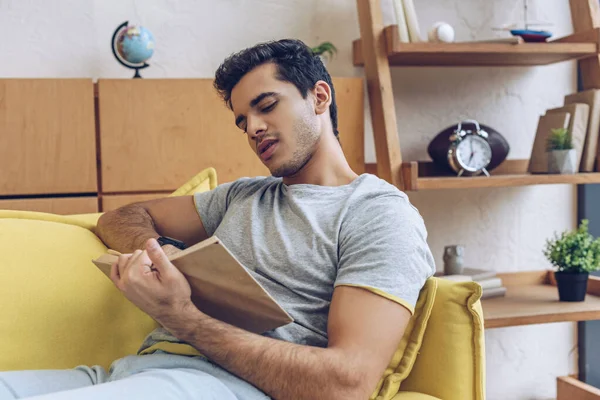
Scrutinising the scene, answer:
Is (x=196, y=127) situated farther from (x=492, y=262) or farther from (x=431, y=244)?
(x=492, y=262)

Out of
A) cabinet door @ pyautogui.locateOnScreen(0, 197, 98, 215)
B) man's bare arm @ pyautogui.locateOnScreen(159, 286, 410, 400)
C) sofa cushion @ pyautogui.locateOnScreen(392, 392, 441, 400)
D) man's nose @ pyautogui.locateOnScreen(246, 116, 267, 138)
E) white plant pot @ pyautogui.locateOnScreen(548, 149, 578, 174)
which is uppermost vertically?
man's nose @ pyautogui.locateOnScreen(246, 116, 267, 138)

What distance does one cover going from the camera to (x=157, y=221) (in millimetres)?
1733

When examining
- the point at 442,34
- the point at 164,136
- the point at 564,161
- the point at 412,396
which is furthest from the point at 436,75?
the point at 412,396

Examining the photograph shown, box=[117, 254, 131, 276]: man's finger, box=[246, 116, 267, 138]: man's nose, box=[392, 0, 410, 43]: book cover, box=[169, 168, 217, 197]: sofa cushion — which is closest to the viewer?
box=[117, 254, 131, 276]: man's finger

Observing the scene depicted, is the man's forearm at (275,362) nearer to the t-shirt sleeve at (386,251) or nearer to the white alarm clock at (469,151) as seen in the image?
the t-shirt sleeve at (386,251)

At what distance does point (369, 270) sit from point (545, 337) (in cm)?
182

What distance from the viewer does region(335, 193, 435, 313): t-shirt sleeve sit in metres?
1.27

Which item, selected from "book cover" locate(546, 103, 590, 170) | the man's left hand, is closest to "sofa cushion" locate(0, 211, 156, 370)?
the man's left hand

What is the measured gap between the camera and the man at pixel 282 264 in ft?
3.99

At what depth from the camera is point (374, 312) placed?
1.24m

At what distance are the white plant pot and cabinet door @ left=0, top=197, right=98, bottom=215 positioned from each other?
1470mm

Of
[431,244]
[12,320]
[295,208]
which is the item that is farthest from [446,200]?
Result: [12,320]

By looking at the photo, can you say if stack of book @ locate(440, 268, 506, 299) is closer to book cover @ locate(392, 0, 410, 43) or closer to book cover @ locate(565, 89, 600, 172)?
book cover @ locate(565, 89, 600, 172)

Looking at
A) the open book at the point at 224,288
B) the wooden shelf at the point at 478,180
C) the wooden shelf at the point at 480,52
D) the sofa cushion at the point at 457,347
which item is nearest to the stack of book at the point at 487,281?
the wooden shelf at the point at 478,180
